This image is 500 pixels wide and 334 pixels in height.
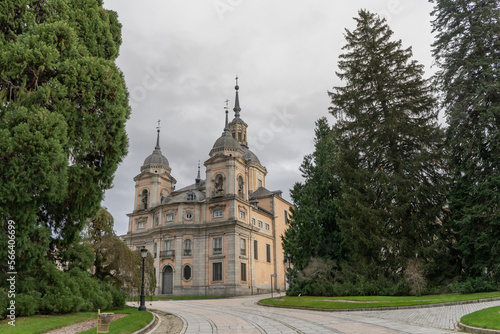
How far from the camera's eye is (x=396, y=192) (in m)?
24.9

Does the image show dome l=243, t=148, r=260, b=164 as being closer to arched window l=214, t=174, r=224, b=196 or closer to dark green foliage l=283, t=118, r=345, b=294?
arched window l=214, t=174, r=224, b=196

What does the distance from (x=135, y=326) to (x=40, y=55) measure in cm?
1113

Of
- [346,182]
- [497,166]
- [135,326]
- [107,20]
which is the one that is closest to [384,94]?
[346,182]

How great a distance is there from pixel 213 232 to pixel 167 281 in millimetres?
8828

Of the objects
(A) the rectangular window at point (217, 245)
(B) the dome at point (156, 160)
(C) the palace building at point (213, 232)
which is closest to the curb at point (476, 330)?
(C) the palace building at point (213, 232)

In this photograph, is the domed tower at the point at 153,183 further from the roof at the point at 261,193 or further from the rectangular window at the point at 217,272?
the rectangular window at the point at 217,272

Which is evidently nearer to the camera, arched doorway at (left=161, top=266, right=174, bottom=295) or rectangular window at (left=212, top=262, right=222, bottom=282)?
rectangular window at (left=212, top=262, right=222, bottom=282)

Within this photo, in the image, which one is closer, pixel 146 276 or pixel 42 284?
pixel 42 284

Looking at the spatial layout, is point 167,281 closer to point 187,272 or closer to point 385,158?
point 187,272

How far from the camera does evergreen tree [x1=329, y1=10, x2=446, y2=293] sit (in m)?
24.6

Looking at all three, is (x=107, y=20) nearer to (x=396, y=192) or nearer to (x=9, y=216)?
(x=9, y=216)

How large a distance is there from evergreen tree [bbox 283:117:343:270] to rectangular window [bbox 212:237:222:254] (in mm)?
15858

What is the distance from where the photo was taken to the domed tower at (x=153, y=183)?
54156mm

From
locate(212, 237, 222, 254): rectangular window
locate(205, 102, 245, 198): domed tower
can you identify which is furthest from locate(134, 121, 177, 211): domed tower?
locate(212, 237, 222, 254): rectangular window
